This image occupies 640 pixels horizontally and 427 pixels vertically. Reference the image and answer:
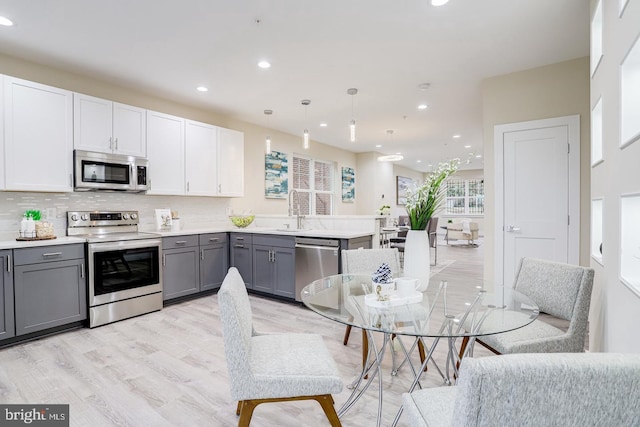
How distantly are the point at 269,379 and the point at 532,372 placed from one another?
1.06 m

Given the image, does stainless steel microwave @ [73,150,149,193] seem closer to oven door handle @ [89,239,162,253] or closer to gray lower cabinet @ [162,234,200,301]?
oven door handle @ [89,239,162,253]

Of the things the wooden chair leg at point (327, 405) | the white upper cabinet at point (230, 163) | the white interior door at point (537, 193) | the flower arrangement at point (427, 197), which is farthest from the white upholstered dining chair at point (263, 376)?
the white upper cabinet at point (230, 163)

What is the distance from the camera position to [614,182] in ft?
5.43

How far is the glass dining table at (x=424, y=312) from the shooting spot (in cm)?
148

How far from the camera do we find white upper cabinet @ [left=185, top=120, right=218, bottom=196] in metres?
4.43

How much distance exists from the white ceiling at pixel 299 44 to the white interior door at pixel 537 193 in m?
0.78

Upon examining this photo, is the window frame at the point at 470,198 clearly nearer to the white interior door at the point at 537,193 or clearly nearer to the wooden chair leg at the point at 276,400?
the white interior door at the point at 537,193

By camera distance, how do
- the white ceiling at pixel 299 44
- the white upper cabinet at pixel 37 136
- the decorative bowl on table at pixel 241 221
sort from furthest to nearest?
the decorative bowl on table at pixel 241 221 < the white upper cabinet at pixel 37 136 < the white ceiling at pixel 299 44

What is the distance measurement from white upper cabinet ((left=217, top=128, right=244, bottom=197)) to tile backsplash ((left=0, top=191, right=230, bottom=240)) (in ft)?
1.09

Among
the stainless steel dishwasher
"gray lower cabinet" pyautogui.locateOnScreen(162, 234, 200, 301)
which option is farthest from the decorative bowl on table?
the stainless steel dishwasher

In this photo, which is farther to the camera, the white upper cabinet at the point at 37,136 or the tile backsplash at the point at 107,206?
the tile backsplash at the point at 107,206

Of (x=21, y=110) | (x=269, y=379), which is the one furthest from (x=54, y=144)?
(x=269, y=379)

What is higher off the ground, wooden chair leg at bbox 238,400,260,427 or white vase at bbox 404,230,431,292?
white vase at bbox 404,230,431,292

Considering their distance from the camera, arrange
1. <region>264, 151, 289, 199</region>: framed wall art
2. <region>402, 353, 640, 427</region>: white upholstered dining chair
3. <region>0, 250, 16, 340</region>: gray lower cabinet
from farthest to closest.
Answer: <region>264, 151, 289, 199</region>: framed wall art < <region>0, 250, 16, 340</region>: gray lower cabinet < <region>402, 353, 640, 427</region>: white upholstered dining chair
